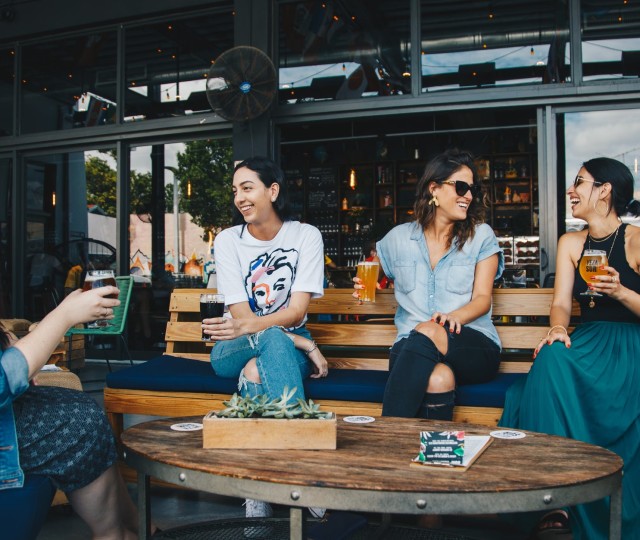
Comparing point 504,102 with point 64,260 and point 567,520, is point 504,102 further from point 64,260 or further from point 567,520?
point 64,260

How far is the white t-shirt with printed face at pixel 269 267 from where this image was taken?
2846mm

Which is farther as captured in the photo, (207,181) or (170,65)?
(207,181)

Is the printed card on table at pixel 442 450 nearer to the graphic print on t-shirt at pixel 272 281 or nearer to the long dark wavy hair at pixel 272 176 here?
the graphic print on t-shirt at pixel 272 281

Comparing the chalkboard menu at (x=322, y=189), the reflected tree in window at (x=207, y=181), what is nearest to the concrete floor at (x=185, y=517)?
the reflected tree in window at (x=207, y=181)

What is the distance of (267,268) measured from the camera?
2910 mm

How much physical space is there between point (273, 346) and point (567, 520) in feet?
3.65

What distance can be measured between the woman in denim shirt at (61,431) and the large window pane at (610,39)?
4.10m

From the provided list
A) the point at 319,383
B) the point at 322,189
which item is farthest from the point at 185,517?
the point at 322,189

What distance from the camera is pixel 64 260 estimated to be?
6824 millimetres

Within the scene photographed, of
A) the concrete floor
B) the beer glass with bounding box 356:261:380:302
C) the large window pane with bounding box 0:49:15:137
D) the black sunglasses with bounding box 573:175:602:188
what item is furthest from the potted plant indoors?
the large window pane with bounding box 0:49:15:137

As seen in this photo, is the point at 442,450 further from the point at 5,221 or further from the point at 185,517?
the point at 5,221

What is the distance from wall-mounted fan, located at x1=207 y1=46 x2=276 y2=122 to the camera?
4910mm

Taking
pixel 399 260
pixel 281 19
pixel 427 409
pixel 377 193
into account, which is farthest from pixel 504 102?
pixel 377 193

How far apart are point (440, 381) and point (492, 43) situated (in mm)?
4088
